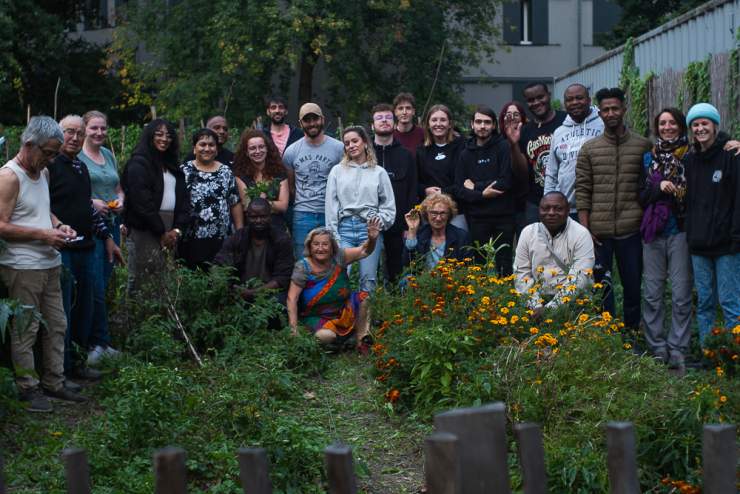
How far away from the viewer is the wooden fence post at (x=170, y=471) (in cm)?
254

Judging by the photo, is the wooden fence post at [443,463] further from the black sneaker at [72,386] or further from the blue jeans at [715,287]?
the blue jeans at [715,287]

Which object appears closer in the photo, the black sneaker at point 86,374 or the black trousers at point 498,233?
the black sneaker at point 86,374

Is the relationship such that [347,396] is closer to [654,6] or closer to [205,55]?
[205,55]

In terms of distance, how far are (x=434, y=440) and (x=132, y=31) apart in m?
34.6

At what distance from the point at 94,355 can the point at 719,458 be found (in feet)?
21.5

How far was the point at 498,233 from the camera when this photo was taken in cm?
1004

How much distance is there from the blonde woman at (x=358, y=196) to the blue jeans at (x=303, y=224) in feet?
1.15

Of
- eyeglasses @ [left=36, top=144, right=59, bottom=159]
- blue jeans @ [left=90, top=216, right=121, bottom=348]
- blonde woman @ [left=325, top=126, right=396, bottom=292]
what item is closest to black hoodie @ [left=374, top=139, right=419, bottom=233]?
blonde woman @ [left=325, top=126, right=396, bottom=292]

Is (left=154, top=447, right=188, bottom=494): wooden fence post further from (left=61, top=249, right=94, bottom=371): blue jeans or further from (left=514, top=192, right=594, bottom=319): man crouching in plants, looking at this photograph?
(left=514, top=192, right=594, bottom=319): man crouching in plants

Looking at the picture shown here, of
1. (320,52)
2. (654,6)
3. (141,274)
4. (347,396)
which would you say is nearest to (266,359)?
(347,396)

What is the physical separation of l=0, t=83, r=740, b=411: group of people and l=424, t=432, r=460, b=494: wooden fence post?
509 cm

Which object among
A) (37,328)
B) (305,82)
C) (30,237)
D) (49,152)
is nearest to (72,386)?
(37,328)

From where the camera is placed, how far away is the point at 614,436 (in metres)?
2.63

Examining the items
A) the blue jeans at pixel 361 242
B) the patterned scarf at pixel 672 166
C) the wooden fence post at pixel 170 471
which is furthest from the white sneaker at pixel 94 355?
the wooden fence post at pixel 170 471
